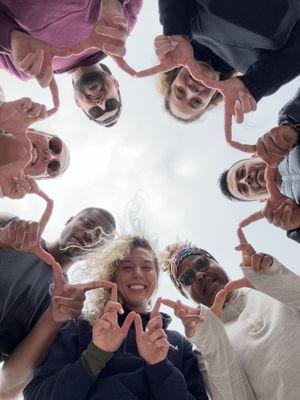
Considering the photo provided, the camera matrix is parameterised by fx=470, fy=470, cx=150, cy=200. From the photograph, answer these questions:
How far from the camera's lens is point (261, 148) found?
1910mm

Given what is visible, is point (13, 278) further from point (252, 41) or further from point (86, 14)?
point (252, 41)

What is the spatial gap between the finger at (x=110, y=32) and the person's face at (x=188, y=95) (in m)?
0.67

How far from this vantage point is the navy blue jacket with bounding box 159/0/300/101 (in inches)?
77.3

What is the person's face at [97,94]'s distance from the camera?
8.54 ft

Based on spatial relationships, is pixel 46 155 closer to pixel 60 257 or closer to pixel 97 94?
pixel 97 94

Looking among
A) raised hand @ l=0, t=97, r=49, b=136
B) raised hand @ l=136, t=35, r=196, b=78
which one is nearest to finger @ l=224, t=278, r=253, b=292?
raised hand @ l=136, t=35, r=196, b=78

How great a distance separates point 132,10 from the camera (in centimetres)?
240

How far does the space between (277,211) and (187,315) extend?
1.90 feet

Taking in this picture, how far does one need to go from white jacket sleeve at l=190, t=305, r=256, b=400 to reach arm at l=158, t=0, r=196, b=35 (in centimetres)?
121

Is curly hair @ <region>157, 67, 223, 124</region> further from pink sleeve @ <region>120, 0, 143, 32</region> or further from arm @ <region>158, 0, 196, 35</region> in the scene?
arm @ <region>158, 0, 196, 35</region>

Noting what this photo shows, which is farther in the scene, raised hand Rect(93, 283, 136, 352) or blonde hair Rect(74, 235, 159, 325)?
blonde hair Rect(74, 235, 159, 325)

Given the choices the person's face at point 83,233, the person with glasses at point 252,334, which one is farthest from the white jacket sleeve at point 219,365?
the person's face at point 83,233

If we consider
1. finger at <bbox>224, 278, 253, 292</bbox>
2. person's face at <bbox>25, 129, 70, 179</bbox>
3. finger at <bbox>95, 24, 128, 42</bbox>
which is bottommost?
person's face at <bbox>25, 129, 70, 179</bbox>

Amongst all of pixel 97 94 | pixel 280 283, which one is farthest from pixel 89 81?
pixel 280 283
